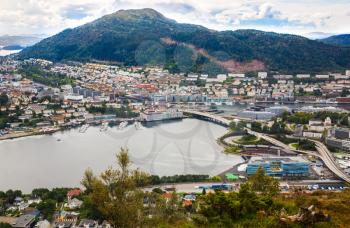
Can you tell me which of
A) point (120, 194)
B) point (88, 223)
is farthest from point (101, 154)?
point (120, 194)

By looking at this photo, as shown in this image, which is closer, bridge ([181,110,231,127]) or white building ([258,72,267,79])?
bridge ([181,110,231,127])

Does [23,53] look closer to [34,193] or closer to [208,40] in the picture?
[208,40]

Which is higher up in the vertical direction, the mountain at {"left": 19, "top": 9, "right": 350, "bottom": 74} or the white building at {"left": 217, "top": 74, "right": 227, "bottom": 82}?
the mountain at {"left": 19, "top": 9, "right": 350, "bottom": 74}

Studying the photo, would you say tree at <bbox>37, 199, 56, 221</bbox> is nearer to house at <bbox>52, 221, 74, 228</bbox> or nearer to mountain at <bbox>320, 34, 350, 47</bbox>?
house at <bbox>52, 221, 74, 228</bbox>

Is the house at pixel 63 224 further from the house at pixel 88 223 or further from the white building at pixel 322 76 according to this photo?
the white building at pixel 322 76

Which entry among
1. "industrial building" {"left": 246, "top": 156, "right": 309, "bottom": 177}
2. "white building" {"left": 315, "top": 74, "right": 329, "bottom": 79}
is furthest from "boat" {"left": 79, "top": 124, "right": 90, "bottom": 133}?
"white building" {"left": 315, "top": 74, "right": 329, "bottom": 79}

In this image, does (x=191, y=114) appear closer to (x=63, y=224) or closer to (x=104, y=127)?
(x=104, y=127)

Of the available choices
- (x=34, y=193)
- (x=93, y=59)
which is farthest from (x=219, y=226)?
(x=93, y=59)

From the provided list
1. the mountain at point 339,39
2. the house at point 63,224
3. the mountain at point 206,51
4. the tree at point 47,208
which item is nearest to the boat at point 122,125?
the tree at point 47,208
